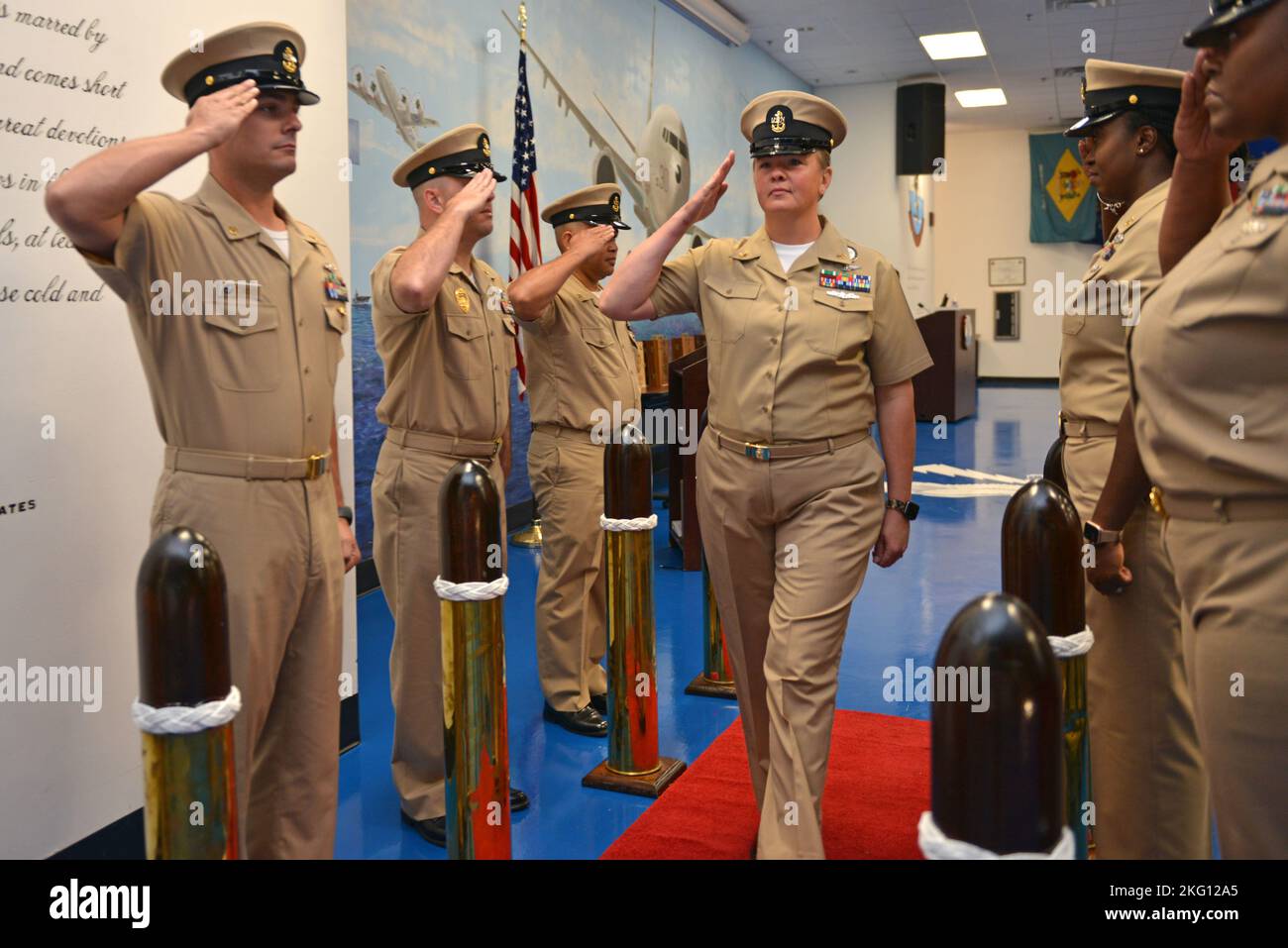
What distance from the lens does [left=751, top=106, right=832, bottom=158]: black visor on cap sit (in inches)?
111

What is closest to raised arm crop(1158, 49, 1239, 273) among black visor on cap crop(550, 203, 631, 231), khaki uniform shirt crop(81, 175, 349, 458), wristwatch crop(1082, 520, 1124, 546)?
wristwatch crop(1082, 520, 1124, 546)

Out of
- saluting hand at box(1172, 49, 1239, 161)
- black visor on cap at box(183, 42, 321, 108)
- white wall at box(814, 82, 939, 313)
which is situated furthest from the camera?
white wall at box(814, 82, 939, 313)

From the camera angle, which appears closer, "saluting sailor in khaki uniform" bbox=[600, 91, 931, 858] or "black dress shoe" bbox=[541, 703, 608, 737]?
"saluting sailor in khaki uniform" bbox=[600, 91, 931, 858]

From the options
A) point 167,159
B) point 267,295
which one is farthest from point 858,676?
point 167,159

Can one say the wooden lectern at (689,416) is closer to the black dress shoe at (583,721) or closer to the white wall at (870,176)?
the black dress shoe at (583,721)

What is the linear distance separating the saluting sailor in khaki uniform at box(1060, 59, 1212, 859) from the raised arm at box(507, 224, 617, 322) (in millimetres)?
1902

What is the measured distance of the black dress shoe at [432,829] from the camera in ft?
10.0

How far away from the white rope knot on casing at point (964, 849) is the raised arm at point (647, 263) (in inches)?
78.7

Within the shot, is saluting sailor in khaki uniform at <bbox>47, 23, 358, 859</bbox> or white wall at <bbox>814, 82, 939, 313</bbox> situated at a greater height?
white wall at <bbox>814, 82, 939, 313</bbox>

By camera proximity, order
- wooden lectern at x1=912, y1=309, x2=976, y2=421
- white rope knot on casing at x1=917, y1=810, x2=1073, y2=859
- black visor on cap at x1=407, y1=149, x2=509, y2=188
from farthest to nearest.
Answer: wooden lectern at x1=912, y1=309, x2=976, y2=421 → black visor on cap at x1=407, y1=149, x2=509, y2=188 → white rope knot on casing at x1=917, y1=810, x2=1073, y2=859

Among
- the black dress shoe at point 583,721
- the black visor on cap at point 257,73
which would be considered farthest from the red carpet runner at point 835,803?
the black visor on cap at point 257,73

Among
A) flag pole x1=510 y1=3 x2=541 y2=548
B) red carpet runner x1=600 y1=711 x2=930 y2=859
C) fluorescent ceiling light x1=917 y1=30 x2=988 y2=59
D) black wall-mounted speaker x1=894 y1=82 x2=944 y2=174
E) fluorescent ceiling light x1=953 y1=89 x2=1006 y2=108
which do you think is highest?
fluorescent ceiling light x1=953 y1=89 x2=1006 y2=108

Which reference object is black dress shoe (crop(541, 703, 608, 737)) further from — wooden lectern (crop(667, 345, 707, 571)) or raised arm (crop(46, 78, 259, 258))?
raised arm (crop(46, 78, 259, 258))
